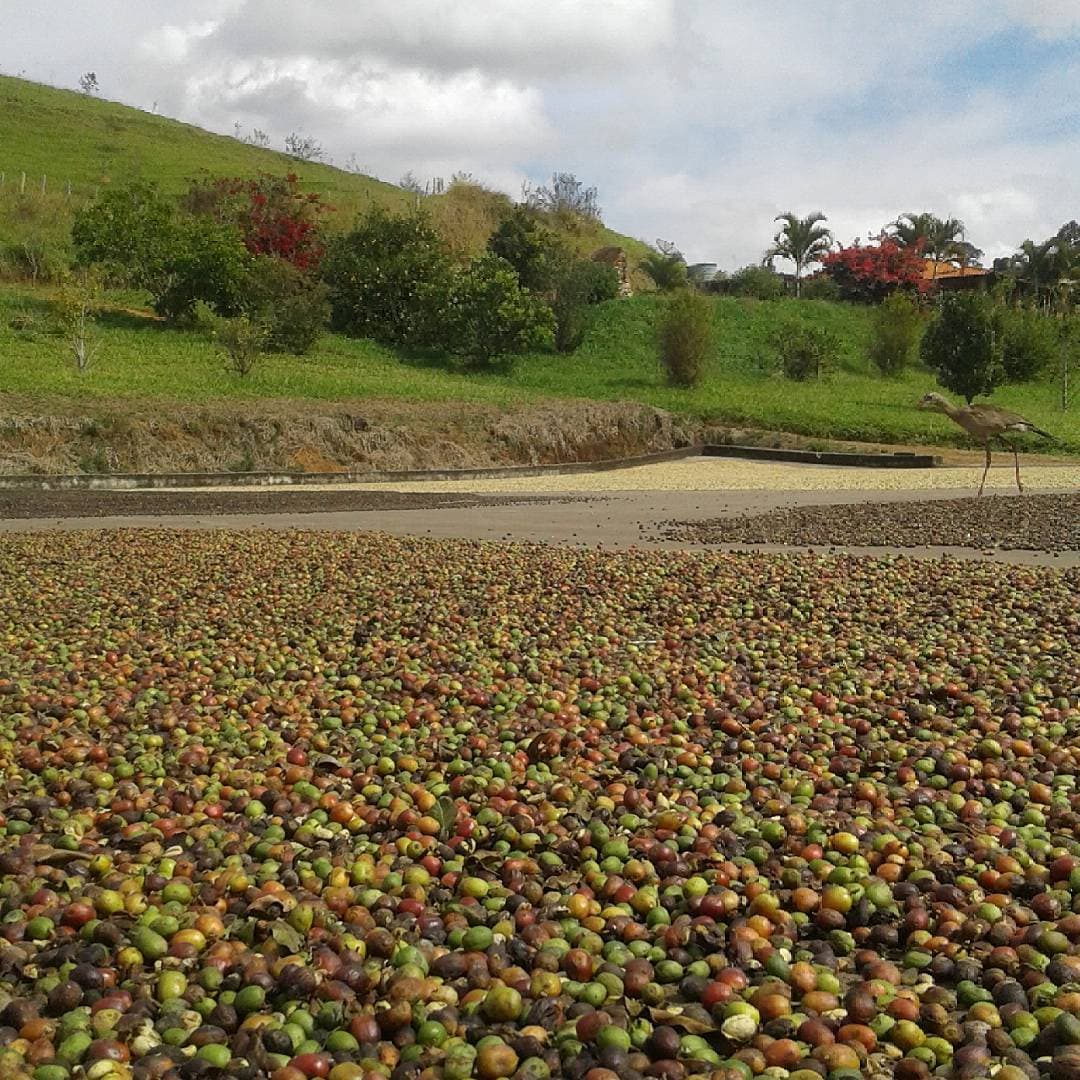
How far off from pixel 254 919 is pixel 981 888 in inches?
82.0

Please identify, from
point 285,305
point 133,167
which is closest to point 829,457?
point 285,305

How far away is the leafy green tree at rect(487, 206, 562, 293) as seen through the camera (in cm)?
4231

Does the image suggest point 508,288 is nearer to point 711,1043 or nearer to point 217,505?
point 217,505

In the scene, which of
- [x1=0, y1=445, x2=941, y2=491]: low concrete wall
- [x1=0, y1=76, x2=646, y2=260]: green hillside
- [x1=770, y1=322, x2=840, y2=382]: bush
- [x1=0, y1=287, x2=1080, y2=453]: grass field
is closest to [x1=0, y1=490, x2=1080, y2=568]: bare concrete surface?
[x1=0, y1=445, x2=941, y2=491]: low concrete wall

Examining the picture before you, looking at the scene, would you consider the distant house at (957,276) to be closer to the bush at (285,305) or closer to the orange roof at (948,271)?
the orange roof at (948,271)

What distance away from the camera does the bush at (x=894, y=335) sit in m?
38.6

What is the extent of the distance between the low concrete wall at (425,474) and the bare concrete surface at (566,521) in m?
2.44

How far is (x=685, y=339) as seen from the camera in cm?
3488

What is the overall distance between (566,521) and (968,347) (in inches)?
899

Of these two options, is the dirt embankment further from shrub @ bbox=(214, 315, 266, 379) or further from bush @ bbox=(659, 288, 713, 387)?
bush @ bbox=(659, 288, 713, 387)

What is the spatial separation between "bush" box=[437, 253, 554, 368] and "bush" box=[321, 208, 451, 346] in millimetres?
1067

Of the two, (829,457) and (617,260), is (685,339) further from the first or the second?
(617,260)

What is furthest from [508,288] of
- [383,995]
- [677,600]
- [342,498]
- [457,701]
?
[383,995]

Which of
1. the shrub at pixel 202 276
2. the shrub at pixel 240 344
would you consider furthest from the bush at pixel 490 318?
the shrub at pixel 240 344
